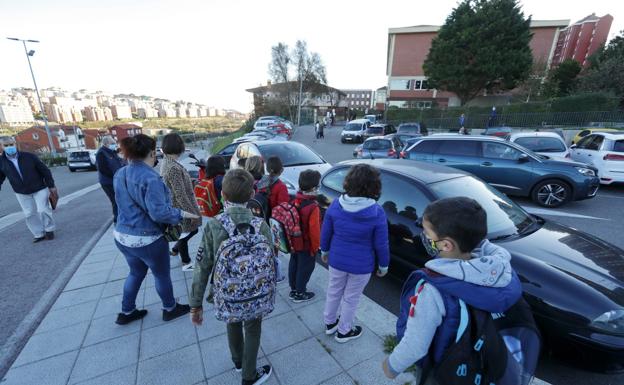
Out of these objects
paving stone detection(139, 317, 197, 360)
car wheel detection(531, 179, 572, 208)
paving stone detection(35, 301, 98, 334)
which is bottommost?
paving stone detection(35, 301, 98, 334)

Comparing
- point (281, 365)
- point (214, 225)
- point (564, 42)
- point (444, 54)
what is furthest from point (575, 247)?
point (564, 42)

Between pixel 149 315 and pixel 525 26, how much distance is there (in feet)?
114

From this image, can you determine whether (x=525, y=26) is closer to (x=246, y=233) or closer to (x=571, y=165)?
(x=571, y=165)

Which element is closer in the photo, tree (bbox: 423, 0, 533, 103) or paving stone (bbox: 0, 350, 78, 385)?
paving stone (bbox: 0, 350, 78, 385)

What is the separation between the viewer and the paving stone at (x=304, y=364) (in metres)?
1.97

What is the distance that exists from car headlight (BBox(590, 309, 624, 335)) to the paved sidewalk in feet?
4.35

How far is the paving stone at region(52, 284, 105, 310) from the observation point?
2896 millimetres

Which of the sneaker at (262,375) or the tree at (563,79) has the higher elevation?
the tree at (563,79)

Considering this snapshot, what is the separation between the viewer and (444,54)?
26.2 m

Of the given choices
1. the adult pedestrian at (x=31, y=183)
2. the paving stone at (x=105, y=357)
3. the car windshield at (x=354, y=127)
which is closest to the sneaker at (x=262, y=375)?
the paving stone at (x=105, y=357)

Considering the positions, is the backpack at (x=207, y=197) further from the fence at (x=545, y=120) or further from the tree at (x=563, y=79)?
the tree at (x=563, y=79)

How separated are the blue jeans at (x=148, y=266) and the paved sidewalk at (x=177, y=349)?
0.26 meters

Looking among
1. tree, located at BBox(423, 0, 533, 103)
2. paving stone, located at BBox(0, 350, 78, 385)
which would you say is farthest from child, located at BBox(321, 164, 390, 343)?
tree, located at BBox(423, 0, 533, 103)

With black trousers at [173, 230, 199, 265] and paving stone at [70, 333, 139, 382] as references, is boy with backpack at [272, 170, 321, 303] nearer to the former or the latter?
paving stone at [70, 333, 139, 382]
